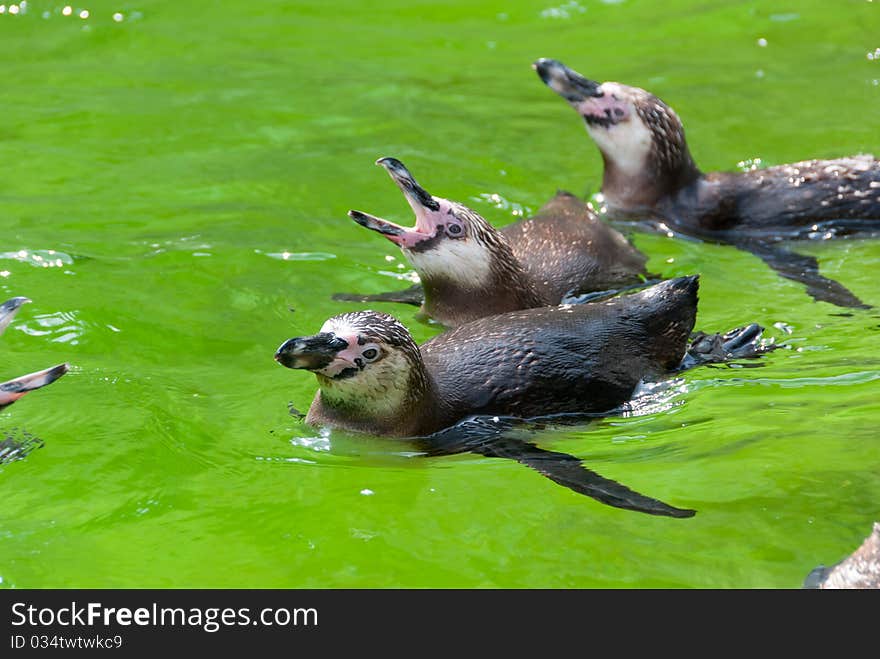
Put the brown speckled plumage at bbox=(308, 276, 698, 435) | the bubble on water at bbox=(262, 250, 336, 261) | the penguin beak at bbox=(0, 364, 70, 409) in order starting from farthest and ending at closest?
the bubble on water at bbox=(262, 250, 336, 261), the brown speckled plumage at bbox=(308, 276, 698, 435), the penguin beak at bbox=(0, 364, 70, 409)

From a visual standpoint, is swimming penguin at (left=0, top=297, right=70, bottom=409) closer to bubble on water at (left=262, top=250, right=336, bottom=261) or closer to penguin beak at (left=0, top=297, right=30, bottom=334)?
penguin beak at (left=0, top=297, right=30, bottom=334)

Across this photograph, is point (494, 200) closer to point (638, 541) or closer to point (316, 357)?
point (316, 357)

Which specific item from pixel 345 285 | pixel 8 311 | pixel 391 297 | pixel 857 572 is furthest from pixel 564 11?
pixel 857 572

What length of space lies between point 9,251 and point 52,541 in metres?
2.95

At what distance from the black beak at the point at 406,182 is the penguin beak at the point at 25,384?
2.10 meters

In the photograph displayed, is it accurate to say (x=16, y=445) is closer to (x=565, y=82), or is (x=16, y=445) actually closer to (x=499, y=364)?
(x=499, y=364)

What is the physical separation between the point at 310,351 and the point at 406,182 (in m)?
1.52

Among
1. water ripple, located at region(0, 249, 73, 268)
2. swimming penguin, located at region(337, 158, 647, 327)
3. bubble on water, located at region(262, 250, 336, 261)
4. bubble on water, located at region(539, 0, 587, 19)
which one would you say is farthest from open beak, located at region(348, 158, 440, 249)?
bubble on water, located at region(539, 0, 587, 19)

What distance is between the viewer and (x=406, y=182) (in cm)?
661

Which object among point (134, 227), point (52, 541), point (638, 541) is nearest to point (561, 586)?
point (638, 541)

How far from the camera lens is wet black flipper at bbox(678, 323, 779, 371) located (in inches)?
250

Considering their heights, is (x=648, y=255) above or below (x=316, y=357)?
below
